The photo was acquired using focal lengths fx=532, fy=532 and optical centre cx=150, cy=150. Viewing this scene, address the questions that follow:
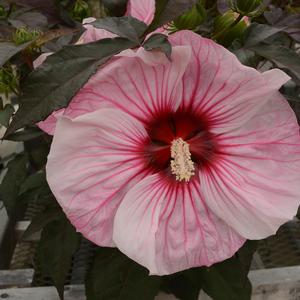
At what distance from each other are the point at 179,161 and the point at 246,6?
170mm

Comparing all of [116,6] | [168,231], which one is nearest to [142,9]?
[116,6]

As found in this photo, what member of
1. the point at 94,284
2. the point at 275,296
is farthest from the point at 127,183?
the point at 275,296

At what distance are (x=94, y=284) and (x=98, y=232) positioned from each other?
6.7 inches

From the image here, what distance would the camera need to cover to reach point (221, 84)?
457mm

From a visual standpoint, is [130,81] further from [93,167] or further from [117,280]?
[117,280]

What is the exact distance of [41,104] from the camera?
0.43 m

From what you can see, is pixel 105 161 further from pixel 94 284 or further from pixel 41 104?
pixel 94 284

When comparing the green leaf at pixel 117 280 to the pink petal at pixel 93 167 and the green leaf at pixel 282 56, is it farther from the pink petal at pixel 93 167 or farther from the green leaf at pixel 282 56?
the green leaf at pixel 282 56

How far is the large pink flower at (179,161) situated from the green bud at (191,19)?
0.09m

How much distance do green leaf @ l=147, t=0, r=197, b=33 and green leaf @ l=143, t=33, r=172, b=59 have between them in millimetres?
21

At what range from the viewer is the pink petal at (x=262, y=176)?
46 cm

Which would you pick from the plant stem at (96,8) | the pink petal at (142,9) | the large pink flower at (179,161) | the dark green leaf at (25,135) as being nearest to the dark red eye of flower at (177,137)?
the large pink flower at (179,161)

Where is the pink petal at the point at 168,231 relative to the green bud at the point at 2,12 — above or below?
below

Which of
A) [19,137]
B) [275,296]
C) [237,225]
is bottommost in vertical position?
[275,296]
